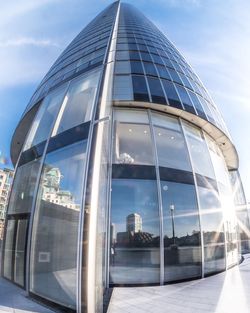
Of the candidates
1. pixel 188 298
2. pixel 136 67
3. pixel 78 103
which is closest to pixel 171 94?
pixel 136 67

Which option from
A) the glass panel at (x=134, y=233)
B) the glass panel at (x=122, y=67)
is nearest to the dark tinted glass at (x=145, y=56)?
the glass panel at (x=122, y=67)

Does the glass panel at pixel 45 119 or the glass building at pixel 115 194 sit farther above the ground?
the glass panel at pixel 45 119

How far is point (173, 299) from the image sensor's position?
6.18 m

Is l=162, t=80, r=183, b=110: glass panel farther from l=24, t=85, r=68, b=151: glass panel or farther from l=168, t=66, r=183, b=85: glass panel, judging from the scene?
l=24, t=85, r=68, b=151: glass panel

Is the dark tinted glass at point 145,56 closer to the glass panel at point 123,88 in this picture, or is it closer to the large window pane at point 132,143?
the glass panel at point 123,88

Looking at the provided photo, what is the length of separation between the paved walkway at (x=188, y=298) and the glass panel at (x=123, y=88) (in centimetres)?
774

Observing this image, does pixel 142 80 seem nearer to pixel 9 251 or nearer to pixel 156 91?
pixel 156 91

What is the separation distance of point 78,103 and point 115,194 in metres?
3.61

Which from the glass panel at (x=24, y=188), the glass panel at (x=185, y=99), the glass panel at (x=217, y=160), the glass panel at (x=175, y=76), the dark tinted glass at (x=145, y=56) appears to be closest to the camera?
the glass panel at (x=24, y=188)

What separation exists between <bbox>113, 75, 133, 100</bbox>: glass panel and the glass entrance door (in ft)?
21.2

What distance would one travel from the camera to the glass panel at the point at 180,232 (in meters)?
8.33

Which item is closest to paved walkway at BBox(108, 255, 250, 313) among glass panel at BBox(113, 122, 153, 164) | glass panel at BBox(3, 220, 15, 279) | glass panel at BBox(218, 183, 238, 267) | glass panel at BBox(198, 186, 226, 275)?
glass panel at BBox(198, 186, 226, 275)

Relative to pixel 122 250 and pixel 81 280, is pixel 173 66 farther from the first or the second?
pixel 81 280

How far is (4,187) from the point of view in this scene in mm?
72312
